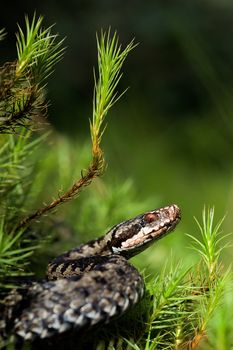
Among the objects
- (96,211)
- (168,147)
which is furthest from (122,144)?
(96,211)

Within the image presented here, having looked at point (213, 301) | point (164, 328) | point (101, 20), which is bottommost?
point (164, 328)

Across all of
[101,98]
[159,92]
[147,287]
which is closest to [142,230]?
[147,287]

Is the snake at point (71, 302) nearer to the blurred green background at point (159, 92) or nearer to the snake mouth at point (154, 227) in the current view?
the snake mouth at point (154, 227)

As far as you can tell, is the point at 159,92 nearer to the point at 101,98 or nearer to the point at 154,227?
the point at 154,227

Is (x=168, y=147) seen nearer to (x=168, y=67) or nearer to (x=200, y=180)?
(x=200, y=180)

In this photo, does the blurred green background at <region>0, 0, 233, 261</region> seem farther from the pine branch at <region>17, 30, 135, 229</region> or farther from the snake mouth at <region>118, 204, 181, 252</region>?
the pine branch at <region>17, 30, 135, 229</region>

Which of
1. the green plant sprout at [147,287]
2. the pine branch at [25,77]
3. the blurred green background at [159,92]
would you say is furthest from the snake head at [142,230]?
the blurred green background at [159,92]
